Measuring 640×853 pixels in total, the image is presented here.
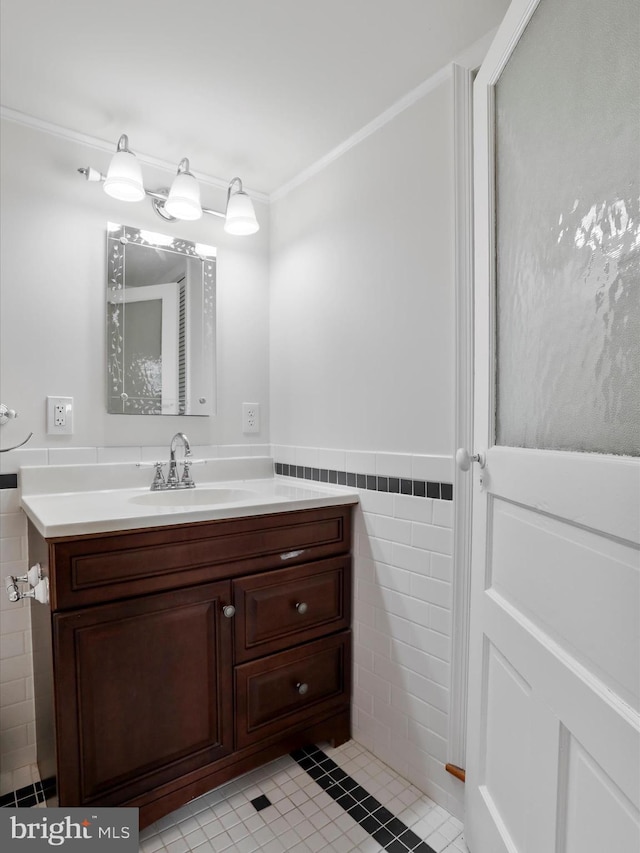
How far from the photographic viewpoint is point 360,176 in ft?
5.64

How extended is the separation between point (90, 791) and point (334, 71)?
6.81ft

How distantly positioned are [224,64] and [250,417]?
124cm

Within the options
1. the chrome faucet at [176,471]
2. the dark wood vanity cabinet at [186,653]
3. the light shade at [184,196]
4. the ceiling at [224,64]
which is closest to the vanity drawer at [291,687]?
the dark wood vanity cabinet at [186,653]

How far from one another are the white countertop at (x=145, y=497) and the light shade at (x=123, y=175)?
947mm

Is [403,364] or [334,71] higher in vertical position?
[334,71]

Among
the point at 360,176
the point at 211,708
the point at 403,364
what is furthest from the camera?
the point at 360,176

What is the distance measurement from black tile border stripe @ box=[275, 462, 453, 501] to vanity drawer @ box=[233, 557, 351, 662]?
28 centimetres

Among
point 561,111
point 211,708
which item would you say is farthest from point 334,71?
point 211,708

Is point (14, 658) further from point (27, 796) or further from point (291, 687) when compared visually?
point (291, 687)

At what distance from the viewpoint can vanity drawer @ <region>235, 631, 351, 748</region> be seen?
1.46 m

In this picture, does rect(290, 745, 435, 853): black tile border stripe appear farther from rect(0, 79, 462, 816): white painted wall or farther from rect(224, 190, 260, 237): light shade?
rect(224, 190, 260, 237): light shade

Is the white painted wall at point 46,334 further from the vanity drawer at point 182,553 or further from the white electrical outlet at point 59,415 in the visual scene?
the vanity drawer at point 182,553

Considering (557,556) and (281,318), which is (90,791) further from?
(281,318)

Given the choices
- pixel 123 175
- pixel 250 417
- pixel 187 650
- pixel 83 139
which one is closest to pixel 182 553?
pixel 187 650
